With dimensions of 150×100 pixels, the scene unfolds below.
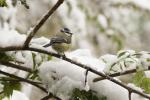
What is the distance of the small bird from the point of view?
1.19 m

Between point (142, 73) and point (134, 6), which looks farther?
point (134, 6)

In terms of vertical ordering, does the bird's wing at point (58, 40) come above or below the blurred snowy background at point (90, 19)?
below

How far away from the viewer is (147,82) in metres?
1.19

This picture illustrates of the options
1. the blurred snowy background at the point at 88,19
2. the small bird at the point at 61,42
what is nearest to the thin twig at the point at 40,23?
the small bird at the point at 61,42

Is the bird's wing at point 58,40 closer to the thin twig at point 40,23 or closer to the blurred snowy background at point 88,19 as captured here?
the thin twig at point 40,23

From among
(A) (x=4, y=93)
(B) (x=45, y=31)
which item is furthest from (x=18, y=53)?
(B) (x=45, y=31)

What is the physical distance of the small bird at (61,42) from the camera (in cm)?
119

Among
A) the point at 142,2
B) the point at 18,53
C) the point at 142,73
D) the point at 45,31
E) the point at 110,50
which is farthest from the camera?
the point at 110,50

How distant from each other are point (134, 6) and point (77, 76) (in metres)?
3.50

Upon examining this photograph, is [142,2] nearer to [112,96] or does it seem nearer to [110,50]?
[110,50]

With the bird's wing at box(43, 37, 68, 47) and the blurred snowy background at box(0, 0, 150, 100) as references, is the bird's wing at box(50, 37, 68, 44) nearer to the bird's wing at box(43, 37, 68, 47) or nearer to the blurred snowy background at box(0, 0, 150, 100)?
the bird's wing at box(43, 37, 68, 47)

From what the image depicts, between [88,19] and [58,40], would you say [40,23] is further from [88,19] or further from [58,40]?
[88,19]

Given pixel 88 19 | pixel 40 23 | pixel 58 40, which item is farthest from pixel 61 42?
pixel 88 19

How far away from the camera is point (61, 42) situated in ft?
4.00
